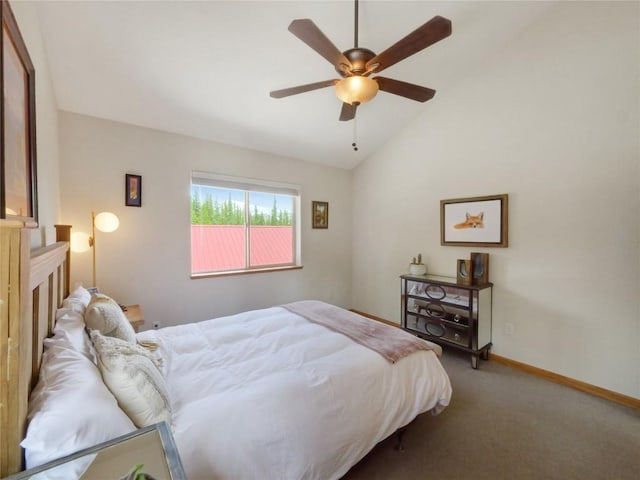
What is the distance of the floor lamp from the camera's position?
223 cm

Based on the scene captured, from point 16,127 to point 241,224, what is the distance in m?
2.43

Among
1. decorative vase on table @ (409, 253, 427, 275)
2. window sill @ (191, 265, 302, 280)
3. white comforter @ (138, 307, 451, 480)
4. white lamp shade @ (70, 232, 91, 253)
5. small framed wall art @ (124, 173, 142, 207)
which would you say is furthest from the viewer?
decorative vase on table @ (409, 253, 427, 275)

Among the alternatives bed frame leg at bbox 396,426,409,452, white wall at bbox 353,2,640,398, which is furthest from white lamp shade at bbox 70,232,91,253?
white wall at bbox 353,2,640,398

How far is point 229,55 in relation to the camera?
7.30ft

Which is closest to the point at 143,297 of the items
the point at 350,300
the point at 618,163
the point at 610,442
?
the point at 350,300

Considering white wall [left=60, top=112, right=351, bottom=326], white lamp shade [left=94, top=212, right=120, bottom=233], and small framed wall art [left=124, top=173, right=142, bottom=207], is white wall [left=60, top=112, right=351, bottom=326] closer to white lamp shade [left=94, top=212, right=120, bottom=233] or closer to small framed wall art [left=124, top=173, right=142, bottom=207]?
small framed wall art [left=124, top=173, right=142, bottom=207]

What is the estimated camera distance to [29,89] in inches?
52.6

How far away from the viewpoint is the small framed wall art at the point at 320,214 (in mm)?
4059

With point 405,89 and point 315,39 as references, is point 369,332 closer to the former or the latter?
point 405,89

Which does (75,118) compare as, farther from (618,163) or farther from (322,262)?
(618,163)

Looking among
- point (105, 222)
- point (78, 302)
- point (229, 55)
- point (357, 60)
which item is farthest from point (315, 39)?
point (105, 222)

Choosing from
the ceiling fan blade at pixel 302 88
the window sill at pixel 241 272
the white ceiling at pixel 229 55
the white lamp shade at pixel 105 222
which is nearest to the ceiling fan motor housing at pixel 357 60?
the ceiling fan blade at pixel 302 88

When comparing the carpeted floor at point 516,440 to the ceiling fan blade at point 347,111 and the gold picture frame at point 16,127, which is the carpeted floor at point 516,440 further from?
the ceiling fan blade at point 347,111

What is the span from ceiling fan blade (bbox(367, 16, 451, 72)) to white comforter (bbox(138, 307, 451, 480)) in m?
1.78
